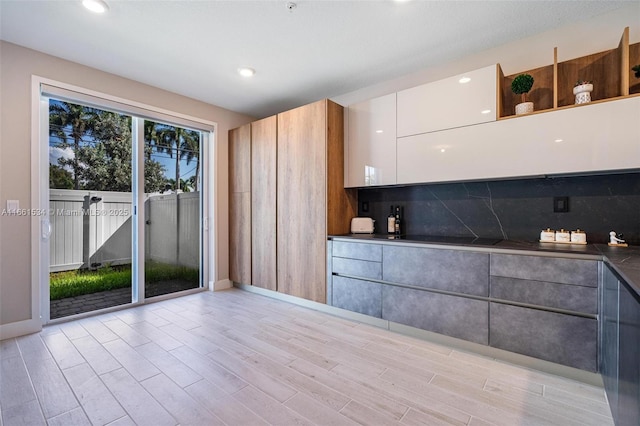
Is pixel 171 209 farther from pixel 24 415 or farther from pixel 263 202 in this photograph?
pixel 24 415

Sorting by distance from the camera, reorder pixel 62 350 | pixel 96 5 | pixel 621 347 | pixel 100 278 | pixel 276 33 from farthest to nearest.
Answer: pixel 100 278, pixel 276 33, pixel 62 350, pixel 96 5, pixel 621 347

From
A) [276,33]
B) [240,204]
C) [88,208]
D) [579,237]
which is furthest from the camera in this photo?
[240,204]

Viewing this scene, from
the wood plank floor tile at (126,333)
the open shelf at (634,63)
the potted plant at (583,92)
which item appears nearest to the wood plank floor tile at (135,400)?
the wood plank floor tile at (126,333)

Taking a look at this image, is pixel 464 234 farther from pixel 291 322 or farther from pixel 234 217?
pixel 234 217

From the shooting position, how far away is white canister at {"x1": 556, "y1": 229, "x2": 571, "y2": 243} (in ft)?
7.16

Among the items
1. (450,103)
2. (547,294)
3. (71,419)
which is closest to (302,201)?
(450,103)

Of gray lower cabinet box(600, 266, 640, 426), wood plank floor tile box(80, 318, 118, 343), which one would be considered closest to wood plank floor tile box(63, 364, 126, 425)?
wood plank floor tile box(80, 318, 118, 343)

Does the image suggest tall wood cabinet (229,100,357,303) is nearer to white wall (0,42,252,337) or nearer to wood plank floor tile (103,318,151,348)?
wood plank floor tile (103,318,151,348)

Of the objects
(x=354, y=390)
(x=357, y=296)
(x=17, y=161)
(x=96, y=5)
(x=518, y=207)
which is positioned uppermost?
(x=96, y=5)

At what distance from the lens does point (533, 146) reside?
215 cm

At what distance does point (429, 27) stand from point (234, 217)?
323 centimetres

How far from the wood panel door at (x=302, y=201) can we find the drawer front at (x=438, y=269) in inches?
31.8

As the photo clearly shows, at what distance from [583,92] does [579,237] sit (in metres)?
1.07

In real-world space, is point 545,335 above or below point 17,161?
below
